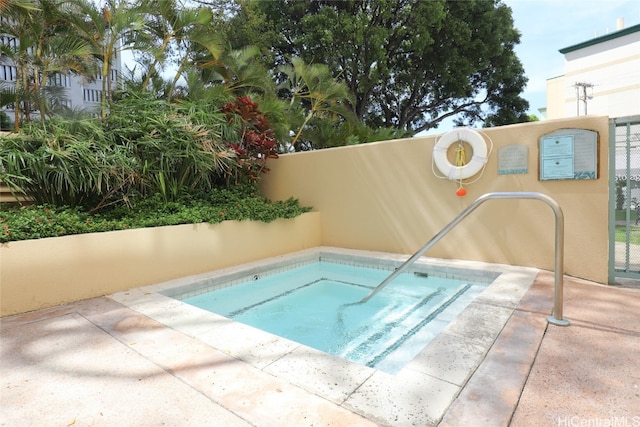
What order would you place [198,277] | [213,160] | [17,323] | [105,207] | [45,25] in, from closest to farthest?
1. [17,323]
2. [198,277]
3. [105,207]
4. [213,160]
5. [45,25]

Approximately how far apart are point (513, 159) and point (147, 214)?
15.7 feet

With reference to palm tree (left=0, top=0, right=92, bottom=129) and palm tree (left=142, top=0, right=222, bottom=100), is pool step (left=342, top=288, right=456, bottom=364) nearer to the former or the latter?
palm tree (left=142, top=0, right=222, bottom=100)

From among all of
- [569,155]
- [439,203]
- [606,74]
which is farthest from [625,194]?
[606,74]

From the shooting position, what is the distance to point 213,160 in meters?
5.05

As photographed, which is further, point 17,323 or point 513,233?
point 513,233

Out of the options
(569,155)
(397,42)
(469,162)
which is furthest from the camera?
(397,42)

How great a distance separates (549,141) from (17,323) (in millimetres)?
5662

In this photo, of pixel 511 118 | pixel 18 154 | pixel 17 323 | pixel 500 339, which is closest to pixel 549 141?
pixel 500 339

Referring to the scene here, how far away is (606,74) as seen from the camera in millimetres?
19031

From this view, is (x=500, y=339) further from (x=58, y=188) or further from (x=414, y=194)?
(x=58, y=188)

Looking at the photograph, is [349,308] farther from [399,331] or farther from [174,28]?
[174,28]

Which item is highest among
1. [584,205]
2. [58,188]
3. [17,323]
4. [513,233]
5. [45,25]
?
[45,25]

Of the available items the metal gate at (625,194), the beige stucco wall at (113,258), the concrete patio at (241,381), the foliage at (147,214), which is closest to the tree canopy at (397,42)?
the foliage at (147,214)

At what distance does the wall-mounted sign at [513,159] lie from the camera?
14.0 ft
